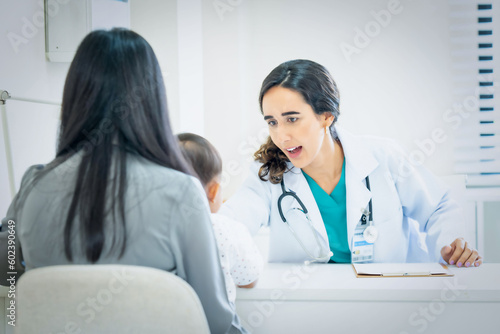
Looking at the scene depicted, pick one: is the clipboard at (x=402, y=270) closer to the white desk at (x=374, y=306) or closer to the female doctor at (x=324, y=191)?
the white desk at (x=374, y=306)

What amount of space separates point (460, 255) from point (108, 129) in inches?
42.6

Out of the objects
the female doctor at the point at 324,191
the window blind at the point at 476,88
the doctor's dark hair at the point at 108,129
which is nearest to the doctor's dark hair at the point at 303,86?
the female doctor at the point at 324,191

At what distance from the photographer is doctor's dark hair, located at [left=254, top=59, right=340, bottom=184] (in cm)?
155

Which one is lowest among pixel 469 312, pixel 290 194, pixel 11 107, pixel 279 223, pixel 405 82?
pixel 469 312

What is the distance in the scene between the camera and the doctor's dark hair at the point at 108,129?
0.77 m

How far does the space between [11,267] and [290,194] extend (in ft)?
2.96

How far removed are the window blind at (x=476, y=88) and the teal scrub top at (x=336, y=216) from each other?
1.27 m

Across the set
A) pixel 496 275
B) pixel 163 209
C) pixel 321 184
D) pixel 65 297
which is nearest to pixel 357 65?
pixel 321 184

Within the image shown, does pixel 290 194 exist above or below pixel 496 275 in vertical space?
above

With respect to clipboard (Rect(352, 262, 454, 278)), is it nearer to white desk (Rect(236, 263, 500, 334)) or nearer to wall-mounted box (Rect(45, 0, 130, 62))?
white desk (Rect(236, 263, 500, 334))

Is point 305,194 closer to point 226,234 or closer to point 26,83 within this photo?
point 226,234

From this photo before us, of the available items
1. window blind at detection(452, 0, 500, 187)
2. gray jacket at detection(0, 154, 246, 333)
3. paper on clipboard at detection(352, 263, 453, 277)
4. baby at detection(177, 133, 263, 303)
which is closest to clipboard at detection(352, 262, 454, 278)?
paper on clipboard at detection(352, 263, 453, 277)

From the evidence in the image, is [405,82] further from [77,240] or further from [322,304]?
[77,240]

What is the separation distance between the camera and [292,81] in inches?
61.1
